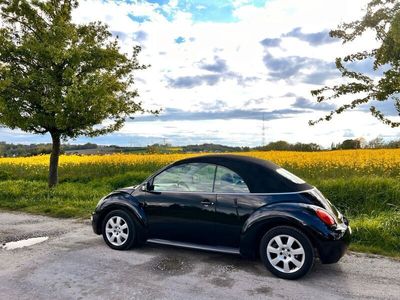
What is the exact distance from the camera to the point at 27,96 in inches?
535

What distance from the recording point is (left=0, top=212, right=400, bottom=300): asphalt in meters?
4.82

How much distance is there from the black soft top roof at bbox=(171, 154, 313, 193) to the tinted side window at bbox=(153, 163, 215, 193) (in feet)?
0.53

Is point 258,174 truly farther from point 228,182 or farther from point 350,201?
point 350,201

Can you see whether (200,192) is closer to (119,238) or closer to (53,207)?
(119,238)

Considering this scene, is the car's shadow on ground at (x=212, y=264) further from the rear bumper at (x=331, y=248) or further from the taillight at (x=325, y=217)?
the taillight at (x=325, y=217)

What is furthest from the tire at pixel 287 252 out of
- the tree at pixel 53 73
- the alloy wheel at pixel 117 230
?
the tree at pixel 53 73

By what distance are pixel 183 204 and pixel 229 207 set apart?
0.77 meters

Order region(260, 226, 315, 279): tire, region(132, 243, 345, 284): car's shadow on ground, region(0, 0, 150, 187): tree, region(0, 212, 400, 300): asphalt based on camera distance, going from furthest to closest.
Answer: region(0, 0, 150, 187): tree < region(132, 243, 345, 284): car's shadow on ground < region(260, 226, 315, 279): tire < region(0, 212, 400, 300): asphalt

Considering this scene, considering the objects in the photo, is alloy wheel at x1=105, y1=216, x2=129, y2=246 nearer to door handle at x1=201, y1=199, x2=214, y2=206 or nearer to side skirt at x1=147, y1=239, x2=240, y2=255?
side skirt at x1=147, y1=239, x2=240, y2=255

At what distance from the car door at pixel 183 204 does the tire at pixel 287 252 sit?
2.88ft

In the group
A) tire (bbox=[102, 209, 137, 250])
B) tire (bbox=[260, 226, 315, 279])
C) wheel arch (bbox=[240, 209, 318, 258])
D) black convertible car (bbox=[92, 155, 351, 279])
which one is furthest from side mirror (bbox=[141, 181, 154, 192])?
tire (bbox=[260, 226, 315, 279])

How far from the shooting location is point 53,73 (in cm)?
1387

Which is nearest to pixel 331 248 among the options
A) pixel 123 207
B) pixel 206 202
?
pixel 206 202

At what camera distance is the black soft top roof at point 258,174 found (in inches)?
223
